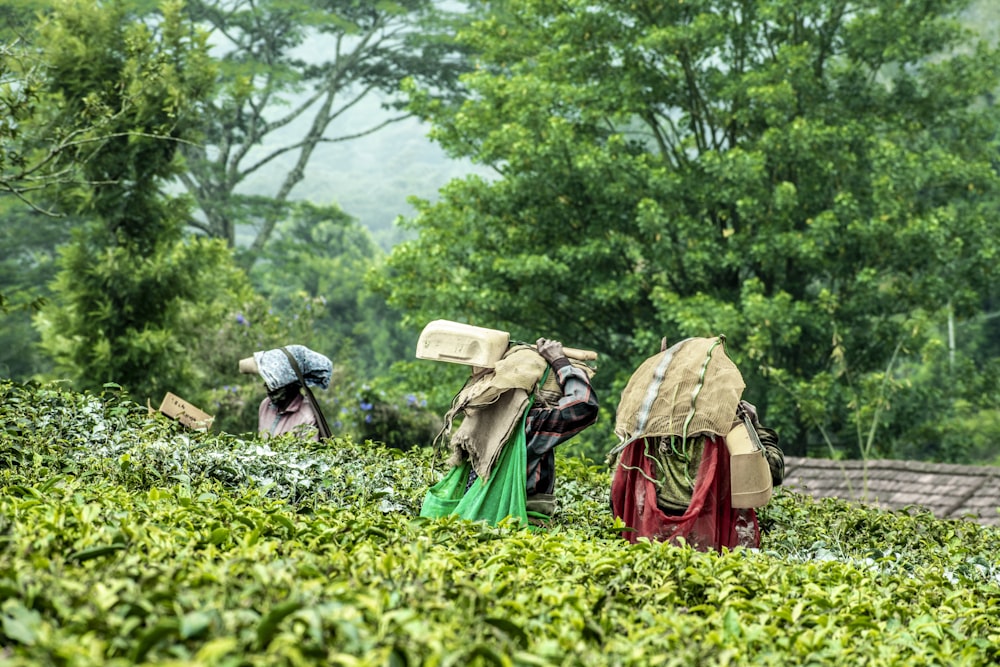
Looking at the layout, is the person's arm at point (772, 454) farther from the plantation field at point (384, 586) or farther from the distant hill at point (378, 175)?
the distant hill at point (378, 175)

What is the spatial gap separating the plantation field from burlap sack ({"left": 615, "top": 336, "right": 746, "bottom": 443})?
53 centimetres

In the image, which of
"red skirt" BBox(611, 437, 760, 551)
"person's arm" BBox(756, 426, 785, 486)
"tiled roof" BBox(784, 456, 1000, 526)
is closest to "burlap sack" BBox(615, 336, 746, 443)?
"red skirt" BBox(611, 437, 760, 551)

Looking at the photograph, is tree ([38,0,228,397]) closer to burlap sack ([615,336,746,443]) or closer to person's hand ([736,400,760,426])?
burlap sack ([615,336,746,443])

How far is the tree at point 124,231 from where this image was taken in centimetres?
1044

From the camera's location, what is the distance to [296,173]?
1128 inches

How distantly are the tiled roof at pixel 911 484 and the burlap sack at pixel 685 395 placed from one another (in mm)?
5296

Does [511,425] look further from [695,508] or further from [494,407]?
[695,508]

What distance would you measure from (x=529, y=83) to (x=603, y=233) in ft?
7.86

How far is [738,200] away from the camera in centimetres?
1401

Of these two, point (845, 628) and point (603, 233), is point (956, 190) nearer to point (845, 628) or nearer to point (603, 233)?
point (603, 233)

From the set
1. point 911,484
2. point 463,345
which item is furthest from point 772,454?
point 911,484

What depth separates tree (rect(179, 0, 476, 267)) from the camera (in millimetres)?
25875

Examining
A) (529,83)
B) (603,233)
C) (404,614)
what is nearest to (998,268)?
(603,233)

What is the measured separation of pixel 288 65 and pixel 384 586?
85.9ft
